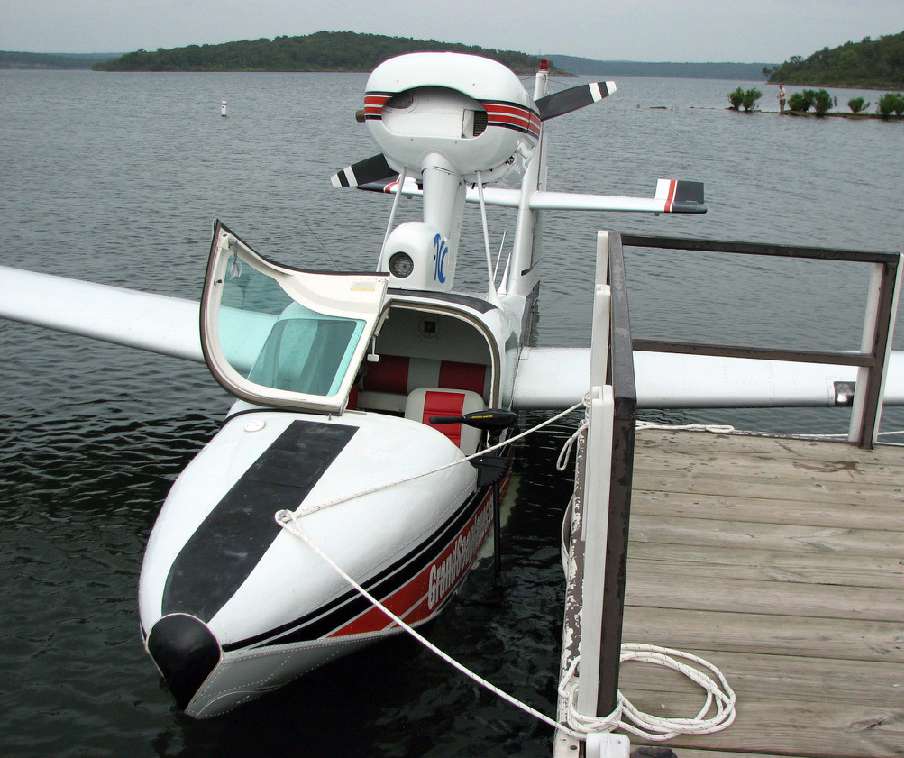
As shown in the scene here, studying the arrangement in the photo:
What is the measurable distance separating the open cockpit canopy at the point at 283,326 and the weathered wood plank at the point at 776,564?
2.79 metres

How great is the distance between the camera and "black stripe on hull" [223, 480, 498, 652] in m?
4.69

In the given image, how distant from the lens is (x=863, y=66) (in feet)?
409

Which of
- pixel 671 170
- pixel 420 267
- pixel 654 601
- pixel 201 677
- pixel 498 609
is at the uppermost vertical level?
pixel 671 170

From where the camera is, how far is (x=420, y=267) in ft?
26.7

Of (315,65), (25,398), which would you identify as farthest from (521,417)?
(315,65)

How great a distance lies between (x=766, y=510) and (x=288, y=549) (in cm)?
273

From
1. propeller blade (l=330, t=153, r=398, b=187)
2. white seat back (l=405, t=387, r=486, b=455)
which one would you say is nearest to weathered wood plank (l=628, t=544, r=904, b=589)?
white seat back (l=405, t=387, r=486, b=455)

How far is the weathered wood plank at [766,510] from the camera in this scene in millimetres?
4727

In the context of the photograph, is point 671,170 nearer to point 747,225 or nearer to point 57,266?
point 747,225

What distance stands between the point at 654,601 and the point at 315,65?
169884 mm

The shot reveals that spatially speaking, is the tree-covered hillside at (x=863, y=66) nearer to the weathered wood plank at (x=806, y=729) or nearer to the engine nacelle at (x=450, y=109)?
the engine nacelle at (x=450, y=109)

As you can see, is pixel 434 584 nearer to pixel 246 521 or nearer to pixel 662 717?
pixel 246 521

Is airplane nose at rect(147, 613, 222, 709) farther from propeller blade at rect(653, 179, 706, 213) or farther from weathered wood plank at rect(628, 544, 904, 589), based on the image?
propeller blade at rect(653, 179, 706, 213)

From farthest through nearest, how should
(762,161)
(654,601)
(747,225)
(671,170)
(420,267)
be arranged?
(762,161) < (671,170) < (747,225) < (420,267) < (654,601)
